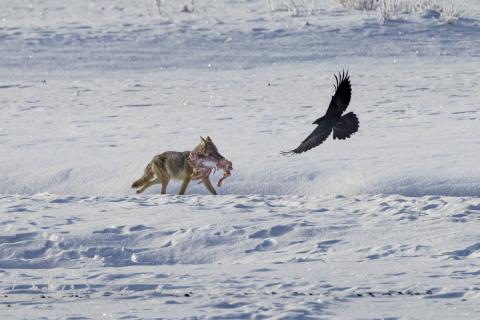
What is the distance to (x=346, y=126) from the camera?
29.4 feet

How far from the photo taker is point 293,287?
22.0 feet

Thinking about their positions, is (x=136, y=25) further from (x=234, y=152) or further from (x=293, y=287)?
(x=293, y=287)

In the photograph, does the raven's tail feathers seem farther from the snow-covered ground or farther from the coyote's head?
the coyote's head

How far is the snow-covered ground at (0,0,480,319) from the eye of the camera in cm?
671

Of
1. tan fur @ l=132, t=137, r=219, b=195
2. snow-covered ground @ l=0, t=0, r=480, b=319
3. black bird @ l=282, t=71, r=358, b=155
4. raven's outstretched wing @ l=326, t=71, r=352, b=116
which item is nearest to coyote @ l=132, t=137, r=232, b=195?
tan fur @ l=132, t=137, r=219, b=195

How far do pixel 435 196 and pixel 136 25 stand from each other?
34.2 feet

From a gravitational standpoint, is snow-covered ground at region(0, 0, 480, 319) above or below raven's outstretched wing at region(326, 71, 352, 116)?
below

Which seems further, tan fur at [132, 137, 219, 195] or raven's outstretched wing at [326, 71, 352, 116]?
tan fur at [132, 137, 219, 195]

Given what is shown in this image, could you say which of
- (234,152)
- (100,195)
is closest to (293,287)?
(100,195)

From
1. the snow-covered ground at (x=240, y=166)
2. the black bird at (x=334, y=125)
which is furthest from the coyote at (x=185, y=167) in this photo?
the black bird at (x=334, y=125)

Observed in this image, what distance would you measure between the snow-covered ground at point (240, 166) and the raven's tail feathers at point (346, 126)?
0.63 meters

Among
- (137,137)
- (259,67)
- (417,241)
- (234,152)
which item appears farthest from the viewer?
(259,67)

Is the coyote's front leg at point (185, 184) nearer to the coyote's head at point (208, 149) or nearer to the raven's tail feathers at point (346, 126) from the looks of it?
the coyote's head at point (208, 149)

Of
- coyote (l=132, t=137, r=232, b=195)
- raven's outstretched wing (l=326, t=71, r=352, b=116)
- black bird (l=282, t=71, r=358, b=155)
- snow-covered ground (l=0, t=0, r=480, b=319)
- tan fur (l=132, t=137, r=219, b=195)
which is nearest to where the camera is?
snow-covered ground (l=0, t=0, r=480, b=319)
